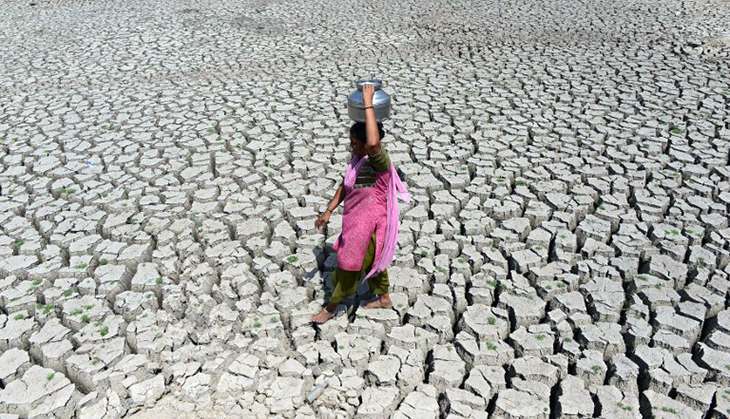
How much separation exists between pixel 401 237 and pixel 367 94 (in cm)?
131

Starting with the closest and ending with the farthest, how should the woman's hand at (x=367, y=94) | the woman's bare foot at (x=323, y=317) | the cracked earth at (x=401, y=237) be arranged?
1. the woman's hand at (x=367, y=94)
2. the cracked earth at (x=401, y=237)
3. the woman's bare foot at (x=323, y=317)

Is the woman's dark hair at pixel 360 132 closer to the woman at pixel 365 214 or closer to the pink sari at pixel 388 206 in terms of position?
the woman at pixel 365 214

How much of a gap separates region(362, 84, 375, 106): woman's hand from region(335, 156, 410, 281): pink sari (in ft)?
0.91

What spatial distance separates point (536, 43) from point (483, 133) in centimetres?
304

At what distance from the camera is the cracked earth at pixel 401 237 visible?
2625 mm

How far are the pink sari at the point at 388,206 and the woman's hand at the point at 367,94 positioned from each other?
→ 278 millimetres

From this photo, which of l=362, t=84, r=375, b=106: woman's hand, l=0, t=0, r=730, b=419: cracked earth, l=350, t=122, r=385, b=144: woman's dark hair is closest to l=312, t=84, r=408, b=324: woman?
l=350, t=122, r=385, b=144: woman's dark hair

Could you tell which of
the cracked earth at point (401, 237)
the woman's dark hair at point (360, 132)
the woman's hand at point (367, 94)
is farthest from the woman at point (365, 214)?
the cracked earth at point (401, 237)

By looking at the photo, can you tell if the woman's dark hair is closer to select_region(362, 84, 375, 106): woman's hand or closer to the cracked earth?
select_region(362, 84, 375, 106): woman's hand

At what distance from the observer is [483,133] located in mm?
4973

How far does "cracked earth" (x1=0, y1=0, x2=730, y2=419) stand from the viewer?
2.62 metres

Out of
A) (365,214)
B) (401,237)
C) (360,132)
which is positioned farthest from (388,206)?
(401,237)

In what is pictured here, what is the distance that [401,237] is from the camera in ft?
11.8

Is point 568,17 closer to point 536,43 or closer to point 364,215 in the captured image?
point 536,43
